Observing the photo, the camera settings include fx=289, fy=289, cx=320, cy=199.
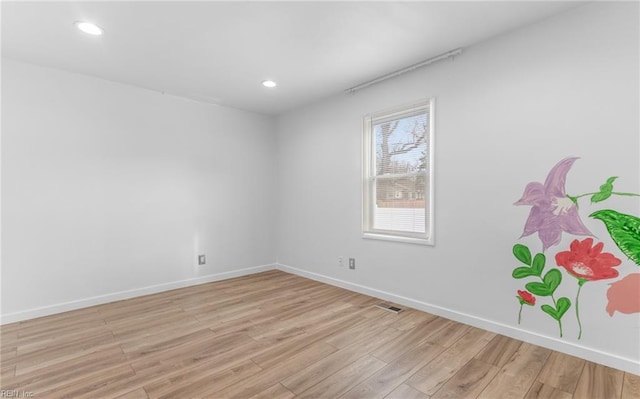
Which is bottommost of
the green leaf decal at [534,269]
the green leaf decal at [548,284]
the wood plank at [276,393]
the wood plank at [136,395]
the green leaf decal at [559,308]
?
the wood plank at [276,393]

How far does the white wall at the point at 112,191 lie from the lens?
9.36 feet

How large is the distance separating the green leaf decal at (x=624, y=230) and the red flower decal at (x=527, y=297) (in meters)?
0.66

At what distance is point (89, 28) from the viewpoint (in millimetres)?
2320

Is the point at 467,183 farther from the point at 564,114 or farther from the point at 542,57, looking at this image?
the point at 542,57

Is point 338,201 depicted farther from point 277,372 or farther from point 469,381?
point 469,381

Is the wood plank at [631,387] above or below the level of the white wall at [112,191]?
below

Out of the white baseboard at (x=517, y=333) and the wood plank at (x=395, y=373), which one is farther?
the white baseboard at (x=517, y=333)

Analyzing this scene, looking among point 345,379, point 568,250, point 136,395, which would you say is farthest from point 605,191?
point 136,395

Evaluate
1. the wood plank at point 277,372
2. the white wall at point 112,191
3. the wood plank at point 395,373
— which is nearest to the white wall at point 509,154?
the wood plank at point 395,373

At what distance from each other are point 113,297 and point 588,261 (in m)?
4.55

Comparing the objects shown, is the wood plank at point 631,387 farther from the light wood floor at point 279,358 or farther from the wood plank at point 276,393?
the wood plank at point 276,393

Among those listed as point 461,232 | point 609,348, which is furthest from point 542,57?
point 609,348

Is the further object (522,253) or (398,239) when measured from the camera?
Answer: (398,239)

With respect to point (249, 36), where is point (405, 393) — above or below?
Answer: below
